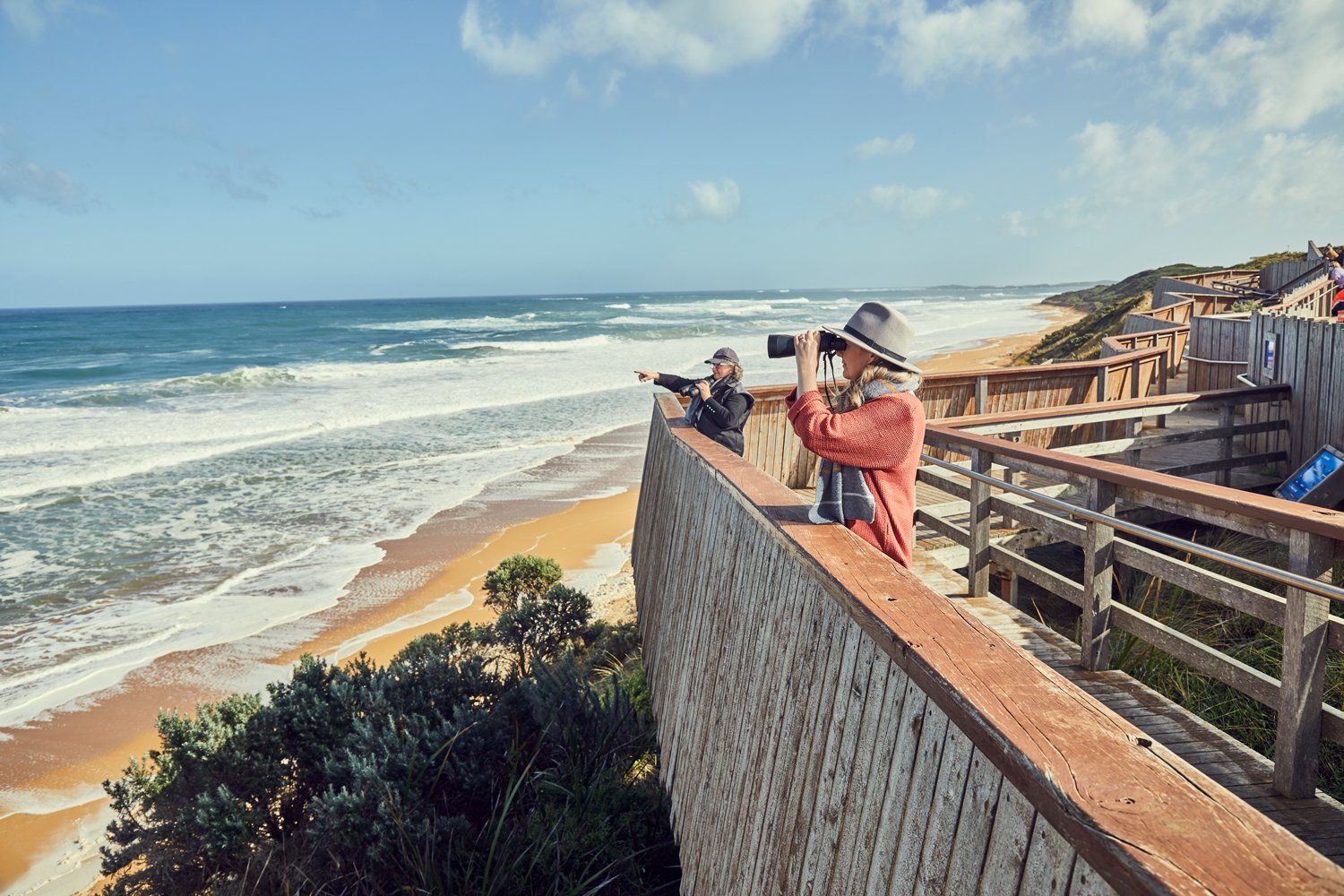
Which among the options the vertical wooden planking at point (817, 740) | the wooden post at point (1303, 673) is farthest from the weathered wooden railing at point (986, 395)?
the vertical wooden planking at point (817, 740)

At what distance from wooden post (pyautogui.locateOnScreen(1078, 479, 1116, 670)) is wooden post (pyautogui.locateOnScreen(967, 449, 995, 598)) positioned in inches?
33.6

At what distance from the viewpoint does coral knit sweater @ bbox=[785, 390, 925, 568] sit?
282cm

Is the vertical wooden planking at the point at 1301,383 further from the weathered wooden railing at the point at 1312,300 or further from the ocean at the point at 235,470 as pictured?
the ocean at the point at 235,470

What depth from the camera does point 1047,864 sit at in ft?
4.35

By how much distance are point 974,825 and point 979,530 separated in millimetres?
3424

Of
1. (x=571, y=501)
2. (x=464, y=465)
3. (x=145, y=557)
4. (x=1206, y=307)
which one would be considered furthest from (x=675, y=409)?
(x=1206, y=307)

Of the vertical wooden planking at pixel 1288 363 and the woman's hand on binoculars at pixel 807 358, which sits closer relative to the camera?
the woman's hand on binoculars at pixel 807 358

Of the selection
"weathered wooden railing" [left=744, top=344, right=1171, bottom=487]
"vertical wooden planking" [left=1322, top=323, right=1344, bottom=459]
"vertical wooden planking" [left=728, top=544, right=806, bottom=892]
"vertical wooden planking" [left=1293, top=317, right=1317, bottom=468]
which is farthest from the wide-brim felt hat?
"vertical wooden planking" [left=1293, top=317, right=1317, bottom=468]

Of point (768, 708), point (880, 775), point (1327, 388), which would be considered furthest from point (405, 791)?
point (1327, 388)

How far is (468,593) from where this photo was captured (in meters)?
11.1

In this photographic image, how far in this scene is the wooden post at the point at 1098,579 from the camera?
364 centimetres

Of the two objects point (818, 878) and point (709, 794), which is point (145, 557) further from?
point (818, 878)

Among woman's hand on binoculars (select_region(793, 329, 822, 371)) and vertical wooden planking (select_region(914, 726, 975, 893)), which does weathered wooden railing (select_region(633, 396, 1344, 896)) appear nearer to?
vertical wooden planking (select_region(914, 726, 975, 893))

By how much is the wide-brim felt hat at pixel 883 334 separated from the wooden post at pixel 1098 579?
1.35m
